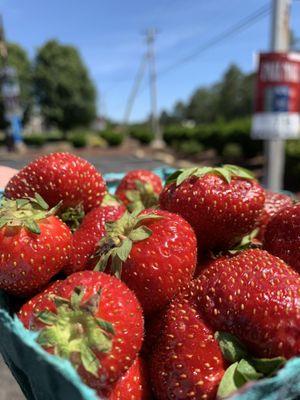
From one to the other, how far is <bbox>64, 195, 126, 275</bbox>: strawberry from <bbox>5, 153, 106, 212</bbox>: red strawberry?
0.21 feet

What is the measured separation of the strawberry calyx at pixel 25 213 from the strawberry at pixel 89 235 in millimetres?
130

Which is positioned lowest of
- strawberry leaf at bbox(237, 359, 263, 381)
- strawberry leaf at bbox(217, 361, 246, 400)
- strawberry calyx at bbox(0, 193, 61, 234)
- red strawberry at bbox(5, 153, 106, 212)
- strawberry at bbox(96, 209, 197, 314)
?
strawberry leaf at bbox(217, 361, 246, 400)

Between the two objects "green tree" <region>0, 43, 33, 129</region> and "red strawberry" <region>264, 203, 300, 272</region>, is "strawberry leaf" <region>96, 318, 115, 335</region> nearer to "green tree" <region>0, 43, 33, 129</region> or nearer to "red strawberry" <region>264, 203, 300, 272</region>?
"red strawberry" <region>264, 203, 300, 272</region>

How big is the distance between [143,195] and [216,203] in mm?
474

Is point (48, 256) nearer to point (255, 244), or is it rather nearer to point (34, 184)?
point (34, 184)

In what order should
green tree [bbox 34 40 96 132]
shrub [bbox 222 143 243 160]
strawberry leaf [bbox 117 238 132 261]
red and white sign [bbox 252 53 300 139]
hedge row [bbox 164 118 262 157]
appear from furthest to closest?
green tree [bbox 34 40 96 132]
shrub [bbox 222 143 243 160]
hedge row [bbox 164 118 262 157]
red and white sign [bbox 252 53 300 139]
strawberry leaf [bbox 117 238 132 261]

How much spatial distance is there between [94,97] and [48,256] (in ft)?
141

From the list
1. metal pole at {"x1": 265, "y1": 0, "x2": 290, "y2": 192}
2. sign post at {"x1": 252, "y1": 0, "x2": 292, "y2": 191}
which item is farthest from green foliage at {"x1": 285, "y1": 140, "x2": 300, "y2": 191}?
sign post at {"x1": 252, "y1": 0, "x2": 292, "y2": 191}

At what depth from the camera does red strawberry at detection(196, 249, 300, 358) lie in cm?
90

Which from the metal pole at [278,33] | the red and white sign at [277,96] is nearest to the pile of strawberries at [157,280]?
the metal pole at [278,33]

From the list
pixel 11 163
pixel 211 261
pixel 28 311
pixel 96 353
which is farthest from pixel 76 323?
pixel 11 163

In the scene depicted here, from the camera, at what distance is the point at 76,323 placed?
2.74ft

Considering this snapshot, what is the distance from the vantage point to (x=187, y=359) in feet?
3.05

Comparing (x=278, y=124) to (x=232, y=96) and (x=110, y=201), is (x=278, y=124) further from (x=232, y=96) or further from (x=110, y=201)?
(x=232, y=96)
